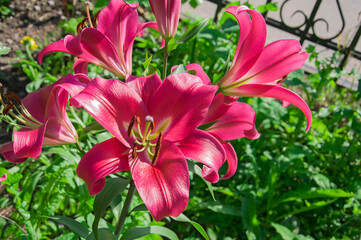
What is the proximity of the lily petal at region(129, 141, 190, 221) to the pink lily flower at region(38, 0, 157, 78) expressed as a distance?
0.31 metres

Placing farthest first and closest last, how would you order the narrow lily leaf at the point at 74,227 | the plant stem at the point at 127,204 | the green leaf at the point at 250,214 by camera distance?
the green leaf at the point at 250,214 → the narrow lily leaf at the point at 74,227 → the plant stem at the point at 127,204

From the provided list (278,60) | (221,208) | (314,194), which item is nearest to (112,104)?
(278,60)

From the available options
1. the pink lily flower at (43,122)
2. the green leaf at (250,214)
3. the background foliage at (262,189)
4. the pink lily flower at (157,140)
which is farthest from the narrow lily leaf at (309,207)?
the pink lily flower at (43,122)

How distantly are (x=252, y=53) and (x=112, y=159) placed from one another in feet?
1.42

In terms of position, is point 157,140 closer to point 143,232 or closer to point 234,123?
point 234,123

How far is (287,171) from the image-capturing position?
2.51 metres

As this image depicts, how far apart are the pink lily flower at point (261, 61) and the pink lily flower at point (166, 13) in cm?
16

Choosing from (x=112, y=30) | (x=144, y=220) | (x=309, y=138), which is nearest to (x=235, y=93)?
(x=112, y=30)

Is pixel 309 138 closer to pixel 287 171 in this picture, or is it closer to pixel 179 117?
pixel 287 171

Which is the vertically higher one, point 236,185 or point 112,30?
point 112,30

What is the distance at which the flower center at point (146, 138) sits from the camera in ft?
2.48

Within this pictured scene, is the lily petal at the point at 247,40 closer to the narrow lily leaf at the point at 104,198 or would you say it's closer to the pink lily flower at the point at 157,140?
the pink lily flower at the point at 157,140

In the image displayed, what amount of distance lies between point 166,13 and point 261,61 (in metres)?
0.29

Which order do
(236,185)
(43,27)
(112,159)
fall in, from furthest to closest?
1. (43,27)
2. (236,185)
3. (112,159)
